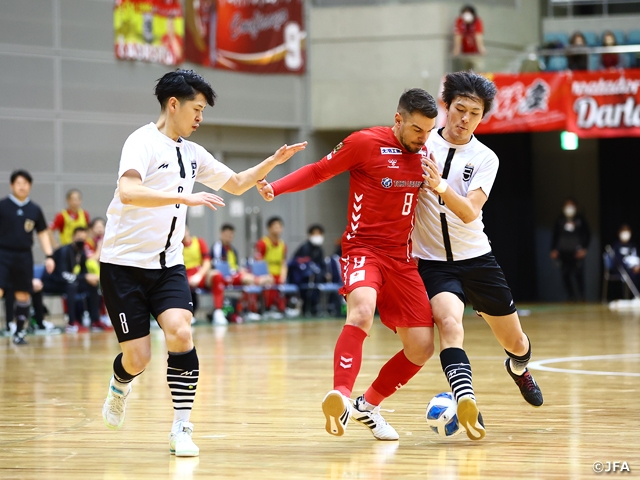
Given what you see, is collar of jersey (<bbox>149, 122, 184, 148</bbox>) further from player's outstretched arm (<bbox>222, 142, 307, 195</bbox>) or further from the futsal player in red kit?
the futsal player in red kit

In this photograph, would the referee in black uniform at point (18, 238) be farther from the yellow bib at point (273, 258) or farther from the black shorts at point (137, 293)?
the black shorts at point (137, 293)

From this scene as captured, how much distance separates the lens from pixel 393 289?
5551 mm

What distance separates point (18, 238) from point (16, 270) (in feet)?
1.32

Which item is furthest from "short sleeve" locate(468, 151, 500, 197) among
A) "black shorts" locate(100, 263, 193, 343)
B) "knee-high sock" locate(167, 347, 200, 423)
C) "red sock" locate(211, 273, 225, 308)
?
"red sock" locate(211, 273, 225, 308)

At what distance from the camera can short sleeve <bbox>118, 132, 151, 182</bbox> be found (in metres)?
5.20

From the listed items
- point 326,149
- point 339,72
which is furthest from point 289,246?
point 339,72

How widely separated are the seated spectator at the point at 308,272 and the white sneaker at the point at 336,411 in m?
13.1

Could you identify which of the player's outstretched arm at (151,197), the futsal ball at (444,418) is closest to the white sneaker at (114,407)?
the player's outstretched arm at (151,197)

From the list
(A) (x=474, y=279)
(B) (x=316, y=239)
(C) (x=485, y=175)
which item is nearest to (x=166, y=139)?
(C) (x=485, y=175)

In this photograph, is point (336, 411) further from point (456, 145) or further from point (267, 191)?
point (456, 145)

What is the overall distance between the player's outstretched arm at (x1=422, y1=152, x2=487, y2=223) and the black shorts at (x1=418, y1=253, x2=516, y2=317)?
40 centimetres

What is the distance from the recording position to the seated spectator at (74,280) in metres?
15.1

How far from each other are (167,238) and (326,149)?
56.8 ft

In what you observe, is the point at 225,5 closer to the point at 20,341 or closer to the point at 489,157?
the point at 20,341
